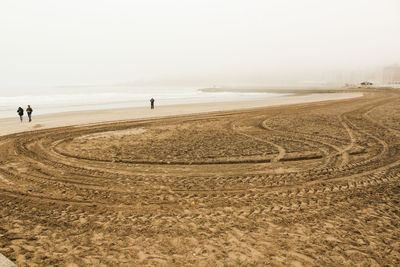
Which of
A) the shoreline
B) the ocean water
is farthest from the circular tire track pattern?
the ocean water

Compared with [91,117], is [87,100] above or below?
above

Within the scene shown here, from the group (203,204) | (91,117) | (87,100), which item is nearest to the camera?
(203,204)

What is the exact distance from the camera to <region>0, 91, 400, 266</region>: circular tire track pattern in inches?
170

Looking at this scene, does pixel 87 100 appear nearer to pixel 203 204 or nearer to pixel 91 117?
pixel 91 117

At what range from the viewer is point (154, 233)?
4879 millimetres

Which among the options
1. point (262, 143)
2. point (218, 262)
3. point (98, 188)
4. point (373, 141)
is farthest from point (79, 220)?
point (373, 141)

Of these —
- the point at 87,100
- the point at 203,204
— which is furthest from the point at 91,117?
the point at 87,100

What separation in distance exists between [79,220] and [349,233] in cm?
544

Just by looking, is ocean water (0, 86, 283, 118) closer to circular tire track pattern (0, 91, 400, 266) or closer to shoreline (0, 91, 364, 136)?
shoreline (0, 91, 364, 136)

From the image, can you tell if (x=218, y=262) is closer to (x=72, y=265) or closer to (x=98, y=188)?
(x=72, y=265)

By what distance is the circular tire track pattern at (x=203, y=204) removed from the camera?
14.2 feet

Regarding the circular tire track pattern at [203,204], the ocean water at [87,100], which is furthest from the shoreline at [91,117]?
the circular tire track pattern at [203,204]

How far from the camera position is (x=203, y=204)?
6047 mm

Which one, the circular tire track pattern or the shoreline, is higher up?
the shoreline
